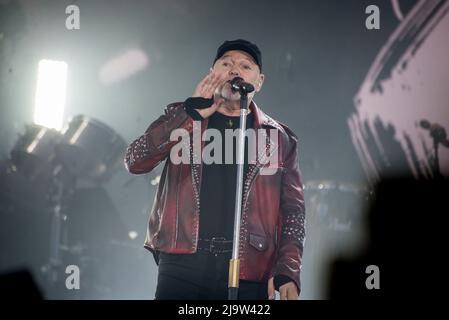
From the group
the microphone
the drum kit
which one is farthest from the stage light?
the microphone

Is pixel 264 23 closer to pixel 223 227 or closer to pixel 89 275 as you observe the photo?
pixel 223 227

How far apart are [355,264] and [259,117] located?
307 centimetres

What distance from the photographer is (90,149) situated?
5699mm

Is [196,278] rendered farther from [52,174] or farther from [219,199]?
[52,174]

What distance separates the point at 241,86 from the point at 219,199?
53 centimetres

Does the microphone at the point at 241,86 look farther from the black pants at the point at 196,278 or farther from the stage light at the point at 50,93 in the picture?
the stage light at the point at 50,93

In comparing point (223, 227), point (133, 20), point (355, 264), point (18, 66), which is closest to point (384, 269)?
point (355, 264)

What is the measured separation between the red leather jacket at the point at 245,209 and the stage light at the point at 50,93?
7.33 ft

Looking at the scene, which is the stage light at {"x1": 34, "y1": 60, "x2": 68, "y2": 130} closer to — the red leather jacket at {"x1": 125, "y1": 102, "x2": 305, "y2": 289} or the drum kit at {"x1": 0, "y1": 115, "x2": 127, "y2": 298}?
the drum kit at {"x1": 0, "y1": 115, "x2": 127, "y2": 298}

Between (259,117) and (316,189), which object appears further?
(316,189)

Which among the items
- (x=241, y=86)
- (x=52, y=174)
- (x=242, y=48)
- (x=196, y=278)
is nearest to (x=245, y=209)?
(x=196, y=278)

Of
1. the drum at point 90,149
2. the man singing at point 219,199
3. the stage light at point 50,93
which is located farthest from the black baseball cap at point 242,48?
the drum at point 90,149

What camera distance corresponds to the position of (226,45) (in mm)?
2684

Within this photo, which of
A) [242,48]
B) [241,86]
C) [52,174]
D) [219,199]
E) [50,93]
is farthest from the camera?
[52,174]
